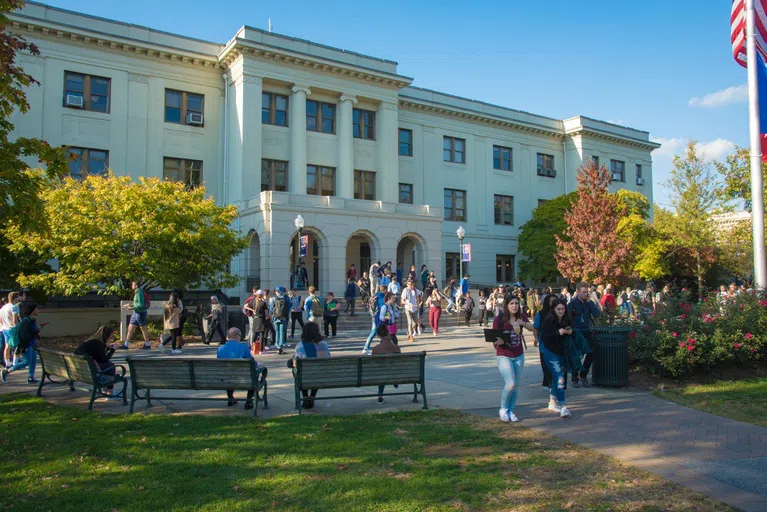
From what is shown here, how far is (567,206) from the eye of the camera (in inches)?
1524

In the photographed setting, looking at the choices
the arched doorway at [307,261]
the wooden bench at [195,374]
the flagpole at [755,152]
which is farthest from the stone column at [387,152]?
the wooden bench at [195,374]

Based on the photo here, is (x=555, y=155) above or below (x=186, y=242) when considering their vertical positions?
above

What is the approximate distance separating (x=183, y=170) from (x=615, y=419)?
2761cm

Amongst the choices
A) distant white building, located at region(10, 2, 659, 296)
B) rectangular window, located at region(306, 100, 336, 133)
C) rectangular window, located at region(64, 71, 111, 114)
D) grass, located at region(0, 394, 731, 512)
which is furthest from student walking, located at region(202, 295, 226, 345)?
rectangular window, located at region(306, 100, 336, 133)

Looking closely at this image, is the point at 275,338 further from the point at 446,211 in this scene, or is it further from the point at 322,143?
the point at 446,211

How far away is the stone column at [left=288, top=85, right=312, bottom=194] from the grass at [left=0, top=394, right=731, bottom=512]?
24822 millimetres

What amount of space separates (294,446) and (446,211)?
34554mm

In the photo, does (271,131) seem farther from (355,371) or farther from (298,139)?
(355,371)

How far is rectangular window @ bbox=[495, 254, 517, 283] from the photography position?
42.2m

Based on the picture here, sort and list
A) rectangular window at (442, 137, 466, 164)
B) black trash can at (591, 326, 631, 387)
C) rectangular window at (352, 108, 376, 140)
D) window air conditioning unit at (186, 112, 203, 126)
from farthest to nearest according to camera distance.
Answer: rectangular window at (442, 137, 466, 164) < rectangular window at (352, 108, 376, 140) < window air conditioning unit at (186, 112, 203, 126) < black trash can at (591, 326, 631, 387)

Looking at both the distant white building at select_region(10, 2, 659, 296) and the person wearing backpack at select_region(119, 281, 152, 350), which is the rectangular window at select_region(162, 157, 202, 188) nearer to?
the distant white building at select_region(10, 2, 659, 296)

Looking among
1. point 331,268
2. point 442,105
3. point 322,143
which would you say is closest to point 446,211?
point 442,105

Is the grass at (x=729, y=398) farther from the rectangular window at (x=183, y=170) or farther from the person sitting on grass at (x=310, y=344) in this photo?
the rectangular window at (x=183, y=170)

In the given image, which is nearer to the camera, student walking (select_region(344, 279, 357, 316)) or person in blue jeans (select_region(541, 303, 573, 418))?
person in blue jeans (select_region(541, 303, 573, 418))
